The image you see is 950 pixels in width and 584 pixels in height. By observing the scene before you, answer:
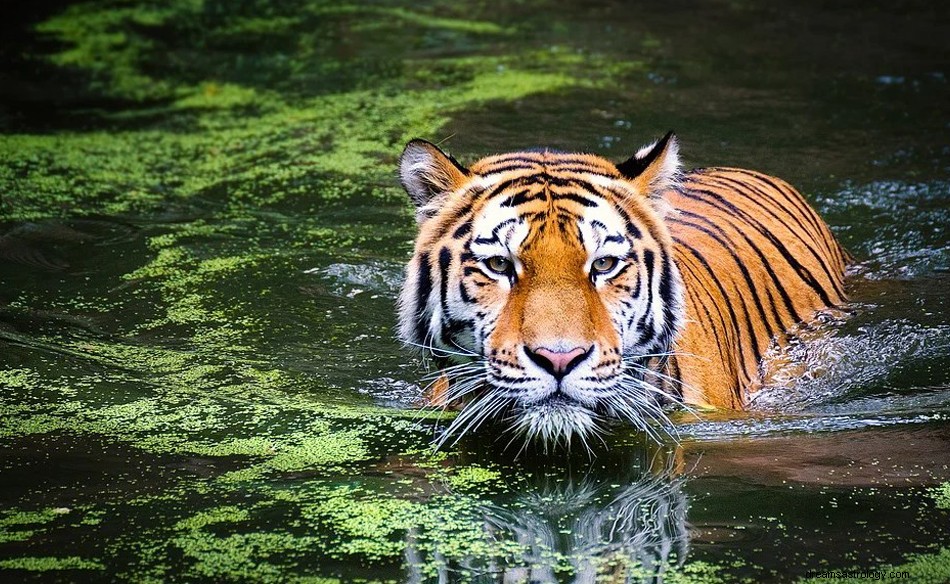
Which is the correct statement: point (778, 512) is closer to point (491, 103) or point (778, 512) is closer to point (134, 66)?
point (491, 103)

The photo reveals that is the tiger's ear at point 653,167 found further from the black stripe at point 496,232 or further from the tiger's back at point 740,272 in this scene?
the black stripe at point 496,232

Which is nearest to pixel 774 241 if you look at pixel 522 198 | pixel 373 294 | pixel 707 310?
pixel 707 310

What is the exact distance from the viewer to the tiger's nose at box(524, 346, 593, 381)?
227cm

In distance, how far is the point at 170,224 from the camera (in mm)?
4484

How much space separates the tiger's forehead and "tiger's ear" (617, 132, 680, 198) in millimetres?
38

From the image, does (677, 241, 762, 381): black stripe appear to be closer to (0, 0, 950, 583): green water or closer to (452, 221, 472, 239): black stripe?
(0, 0, 950, 583): green water

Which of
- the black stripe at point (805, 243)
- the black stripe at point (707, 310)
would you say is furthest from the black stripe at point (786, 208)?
the black stripe at point (707, 310)

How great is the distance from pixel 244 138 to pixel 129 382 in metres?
2.53

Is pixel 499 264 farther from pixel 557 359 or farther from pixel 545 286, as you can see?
pixel 557 359

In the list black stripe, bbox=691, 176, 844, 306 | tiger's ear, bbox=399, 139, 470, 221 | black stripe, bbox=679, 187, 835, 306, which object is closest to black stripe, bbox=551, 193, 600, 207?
tiger's ear, bbox=399, 139, 470, 221

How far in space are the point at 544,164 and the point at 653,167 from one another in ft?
0.83

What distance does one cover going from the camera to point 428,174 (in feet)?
8.95

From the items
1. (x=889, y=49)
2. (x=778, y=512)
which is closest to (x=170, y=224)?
(x=778, y=512)

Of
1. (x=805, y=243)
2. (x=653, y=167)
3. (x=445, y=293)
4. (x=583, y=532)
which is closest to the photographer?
(x=583, y=532)
